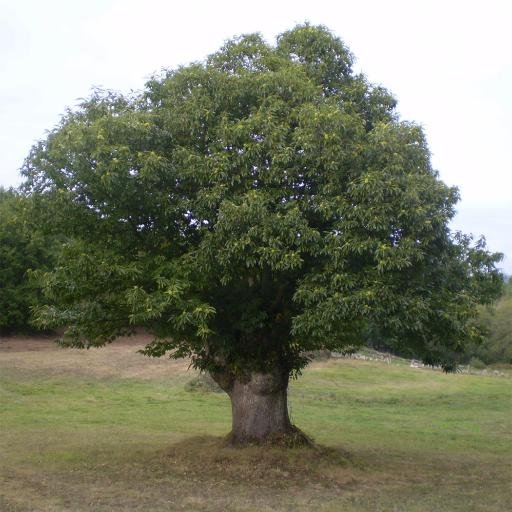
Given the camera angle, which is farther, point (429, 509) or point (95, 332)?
point (95, 332)

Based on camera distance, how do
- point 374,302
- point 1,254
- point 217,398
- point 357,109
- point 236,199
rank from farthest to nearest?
point 1,254 → point 217,398 → point 357,109 → point 236,199 → point 374,302

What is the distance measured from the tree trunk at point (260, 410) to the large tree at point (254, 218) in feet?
1.38

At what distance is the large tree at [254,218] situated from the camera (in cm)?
1147

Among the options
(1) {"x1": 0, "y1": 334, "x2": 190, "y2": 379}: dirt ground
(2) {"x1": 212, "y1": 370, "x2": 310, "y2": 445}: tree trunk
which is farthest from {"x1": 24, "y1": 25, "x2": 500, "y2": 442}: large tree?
(1) {"x1": 0, "y1": 334, "x2": 190, "y2": 379}: dirt ground

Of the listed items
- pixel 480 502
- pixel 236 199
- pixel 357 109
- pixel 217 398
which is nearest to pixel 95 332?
pixel 236 199

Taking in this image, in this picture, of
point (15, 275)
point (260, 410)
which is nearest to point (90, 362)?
point (15, 275)

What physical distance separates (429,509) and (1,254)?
41654 millimetres

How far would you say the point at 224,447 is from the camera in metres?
15.0

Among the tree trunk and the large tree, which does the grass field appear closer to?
the tree trunk

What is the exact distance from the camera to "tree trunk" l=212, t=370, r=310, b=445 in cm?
1486

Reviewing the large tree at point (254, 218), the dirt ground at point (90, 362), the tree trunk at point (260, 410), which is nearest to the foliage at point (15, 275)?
the dirt ground at point (90, 362)

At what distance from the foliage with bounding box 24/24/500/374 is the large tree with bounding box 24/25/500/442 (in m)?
0.04

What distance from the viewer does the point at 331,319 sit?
36.8 ft

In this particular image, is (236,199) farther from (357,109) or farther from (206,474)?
(206,474)
